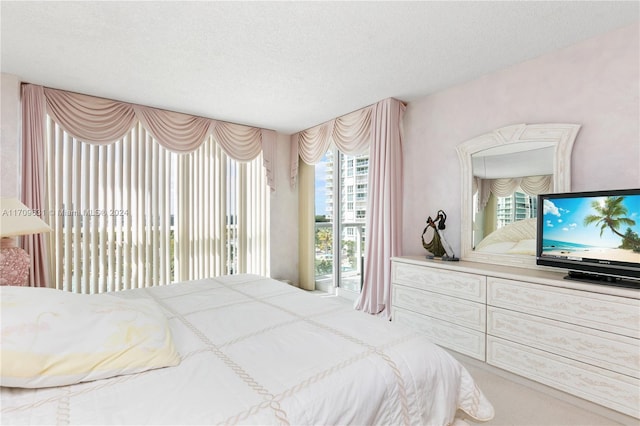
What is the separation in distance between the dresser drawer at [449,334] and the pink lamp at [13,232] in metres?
3.00

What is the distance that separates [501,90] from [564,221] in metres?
1.29

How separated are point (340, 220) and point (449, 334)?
7.67 feet

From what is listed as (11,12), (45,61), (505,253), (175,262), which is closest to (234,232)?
(175,262)

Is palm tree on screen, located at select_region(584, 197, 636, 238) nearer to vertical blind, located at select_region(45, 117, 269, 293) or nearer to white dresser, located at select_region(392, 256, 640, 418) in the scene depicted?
white dresser, located at select_region(392, 256, 640, 418)

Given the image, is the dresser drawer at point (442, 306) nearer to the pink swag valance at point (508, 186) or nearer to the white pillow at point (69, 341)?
the pink swag valance at point (508, 186)

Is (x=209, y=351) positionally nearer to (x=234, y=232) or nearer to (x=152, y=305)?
(x=152, y=305)

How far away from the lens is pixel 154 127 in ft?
11.9

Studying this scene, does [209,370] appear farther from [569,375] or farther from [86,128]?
[86,128]

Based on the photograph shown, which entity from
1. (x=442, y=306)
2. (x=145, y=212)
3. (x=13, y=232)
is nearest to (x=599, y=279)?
(x=442, y=306)

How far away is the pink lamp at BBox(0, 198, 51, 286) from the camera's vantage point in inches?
79.5

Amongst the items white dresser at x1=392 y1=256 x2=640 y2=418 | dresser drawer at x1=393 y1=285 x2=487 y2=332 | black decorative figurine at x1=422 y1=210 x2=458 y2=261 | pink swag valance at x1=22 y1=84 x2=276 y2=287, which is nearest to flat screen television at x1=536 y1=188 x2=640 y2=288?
white dresser at x1=392 y1=256 x2=640 y2=418

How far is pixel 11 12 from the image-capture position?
75.2 inches

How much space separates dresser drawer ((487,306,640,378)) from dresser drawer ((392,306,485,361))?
0.16 m

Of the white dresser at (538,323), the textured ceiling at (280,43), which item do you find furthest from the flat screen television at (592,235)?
the textured ceiling at (280,43)
